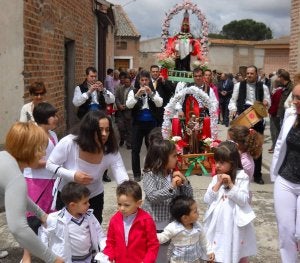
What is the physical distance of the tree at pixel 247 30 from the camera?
265ft

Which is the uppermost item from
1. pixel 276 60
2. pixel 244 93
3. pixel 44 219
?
pixel 276 60

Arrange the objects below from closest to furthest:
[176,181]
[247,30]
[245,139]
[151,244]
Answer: [151,244]
[176,181]
[245,139]
[247,30]

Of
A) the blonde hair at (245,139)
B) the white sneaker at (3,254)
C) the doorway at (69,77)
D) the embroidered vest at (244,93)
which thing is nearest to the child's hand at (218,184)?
the blonde hair at (245,139)

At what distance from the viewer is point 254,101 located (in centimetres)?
782

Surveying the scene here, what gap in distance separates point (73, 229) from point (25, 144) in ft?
3.53

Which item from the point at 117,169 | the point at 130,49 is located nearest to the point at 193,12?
the point at 117,169

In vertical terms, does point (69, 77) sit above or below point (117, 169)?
above

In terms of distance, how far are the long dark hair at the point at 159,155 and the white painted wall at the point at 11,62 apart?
3.13 m

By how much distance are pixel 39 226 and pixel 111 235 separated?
1.04 meters

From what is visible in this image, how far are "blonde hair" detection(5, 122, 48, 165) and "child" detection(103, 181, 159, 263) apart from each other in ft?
2.72

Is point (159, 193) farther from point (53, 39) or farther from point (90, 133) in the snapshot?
point (53, 39)

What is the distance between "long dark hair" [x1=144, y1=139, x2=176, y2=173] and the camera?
12.1 feet

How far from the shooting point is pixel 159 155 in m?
3.69

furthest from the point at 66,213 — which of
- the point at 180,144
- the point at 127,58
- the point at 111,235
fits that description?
the point at 127,58
